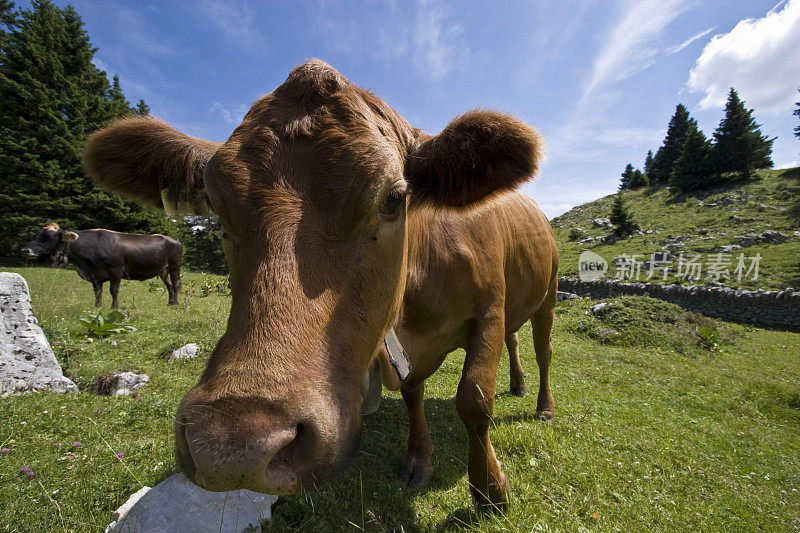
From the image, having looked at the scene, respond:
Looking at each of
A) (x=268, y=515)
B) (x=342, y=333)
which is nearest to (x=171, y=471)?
(x=268, y=515)

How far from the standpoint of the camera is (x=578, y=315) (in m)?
11.8

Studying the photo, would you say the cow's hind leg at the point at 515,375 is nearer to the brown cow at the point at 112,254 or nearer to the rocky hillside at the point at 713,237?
the brown cow at the point at 112,254

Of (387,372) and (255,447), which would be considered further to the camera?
(387,372)

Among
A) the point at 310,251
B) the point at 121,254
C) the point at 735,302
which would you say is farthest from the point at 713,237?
the point at 121,254

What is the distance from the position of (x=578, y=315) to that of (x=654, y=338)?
2.64 m

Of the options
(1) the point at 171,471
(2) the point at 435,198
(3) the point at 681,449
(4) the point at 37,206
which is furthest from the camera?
(4) the point at 37,206

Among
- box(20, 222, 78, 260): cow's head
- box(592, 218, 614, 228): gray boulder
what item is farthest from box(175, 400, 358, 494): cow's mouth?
box(592, 218, 614, 228): gray boulder

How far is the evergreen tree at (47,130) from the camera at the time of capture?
23797 mm

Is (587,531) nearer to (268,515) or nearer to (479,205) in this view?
(268,515)

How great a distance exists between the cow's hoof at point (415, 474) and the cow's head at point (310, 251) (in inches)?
78.3

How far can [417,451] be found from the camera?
3.12 meters

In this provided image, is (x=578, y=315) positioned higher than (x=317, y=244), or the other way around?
(x=317, y=244)

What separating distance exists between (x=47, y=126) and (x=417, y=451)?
35780mm

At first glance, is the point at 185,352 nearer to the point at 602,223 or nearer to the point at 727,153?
the point at 602,223
